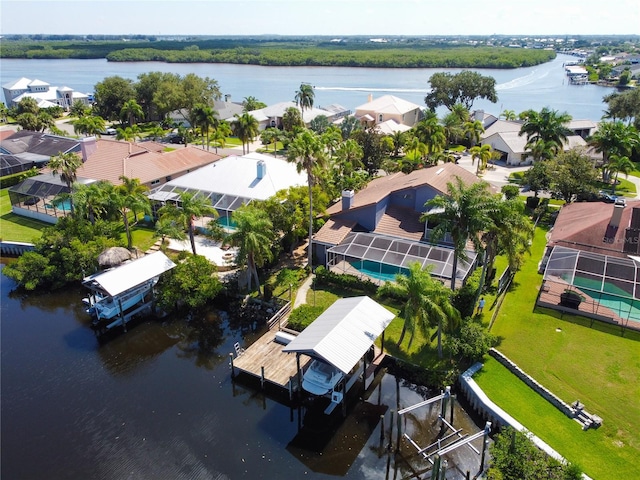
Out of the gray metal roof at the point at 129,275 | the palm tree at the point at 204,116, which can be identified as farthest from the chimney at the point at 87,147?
the gray metal roof at the point at 129,275

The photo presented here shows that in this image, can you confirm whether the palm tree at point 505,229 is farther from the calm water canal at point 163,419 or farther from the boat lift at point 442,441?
the calm water canal at point 163,419

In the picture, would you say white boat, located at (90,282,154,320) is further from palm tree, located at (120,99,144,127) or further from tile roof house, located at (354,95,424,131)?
palm tree, located at (120,99,144,127)

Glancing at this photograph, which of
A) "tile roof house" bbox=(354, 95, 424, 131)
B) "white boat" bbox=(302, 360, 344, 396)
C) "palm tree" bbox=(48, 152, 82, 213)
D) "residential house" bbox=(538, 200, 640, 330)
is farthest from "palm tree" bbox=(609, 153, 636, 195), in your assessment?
"palm tree" bbox=(48, 152, 82, 213)

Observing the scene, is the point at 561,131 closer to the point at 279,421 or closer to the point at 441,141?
the point at 441,141

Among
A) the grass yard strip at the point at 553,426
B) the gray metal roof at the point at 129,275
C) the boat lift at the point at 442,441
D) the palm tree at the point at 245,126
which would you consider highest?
the palm tree at the point at 245,126

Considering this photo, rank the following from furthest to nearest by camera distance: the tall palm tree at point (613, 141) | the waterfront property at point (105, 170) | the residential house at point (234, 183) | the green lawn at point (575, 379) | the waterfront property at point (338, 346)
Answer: the tall palm tree at point (613, 141), the waterfront property at point (105, 170), the residential house at point (234, 183), the waterfront property at point (338, 346), the green lawn at point (575, 379)

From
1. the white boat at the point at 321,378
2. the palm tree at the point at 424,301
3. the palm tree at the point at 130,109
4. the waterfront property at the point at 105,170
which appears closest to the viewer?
the white boat at the point at 321,378

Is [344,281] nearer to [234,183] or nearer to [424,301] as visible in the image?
[424,301]

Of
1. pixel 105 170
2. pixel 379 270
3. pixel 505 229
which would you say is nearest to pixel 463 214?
pixel 505 229
